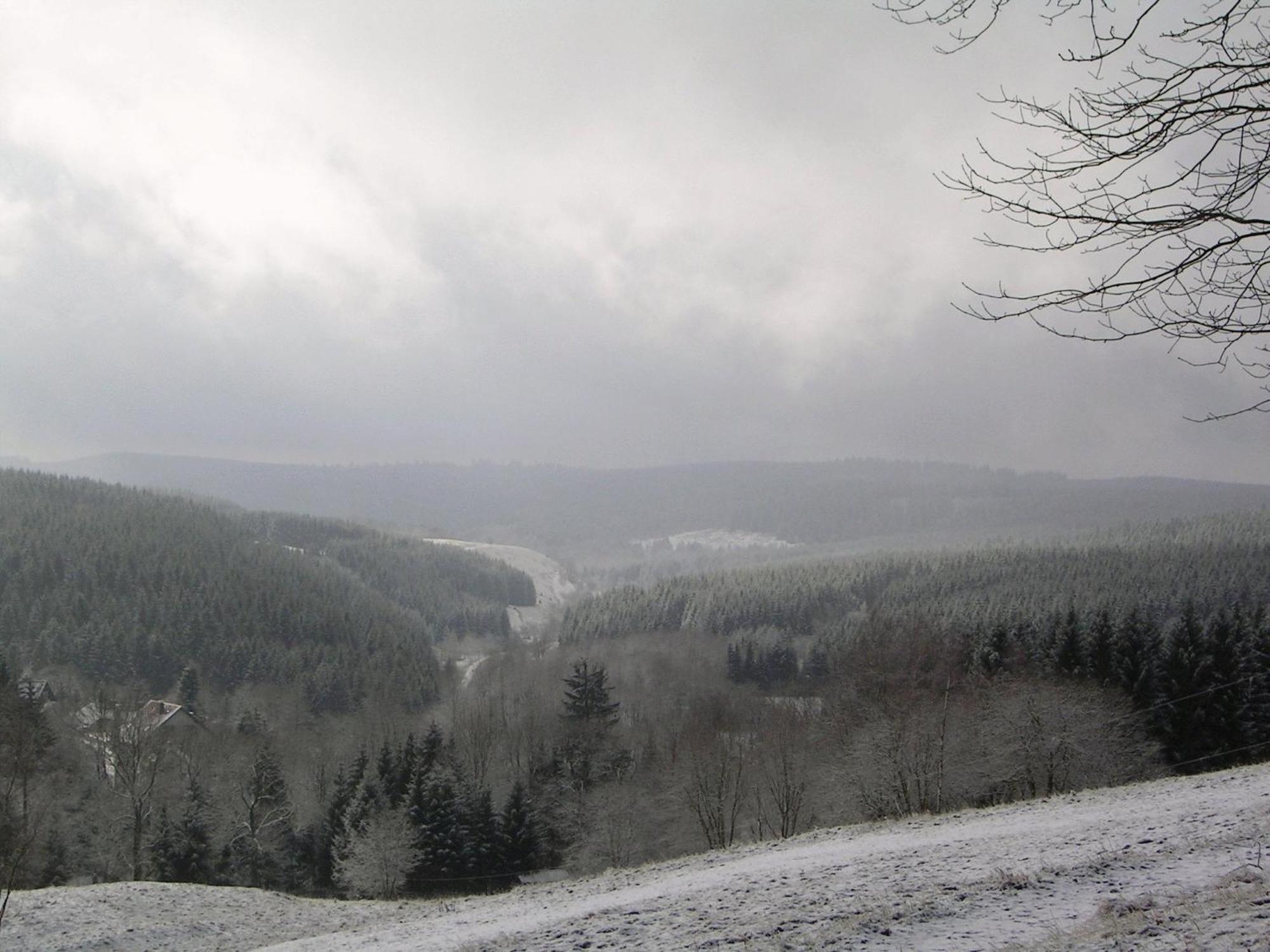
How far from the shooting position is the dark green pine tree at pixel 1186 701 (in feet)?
107

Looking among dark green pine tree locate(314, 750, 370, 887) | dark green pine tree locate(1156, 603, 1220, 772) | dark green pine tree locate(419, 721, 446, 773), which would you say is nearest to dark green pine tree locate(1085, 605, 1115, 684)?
dark green pine tree locate(1156, 603, 1220, 772)

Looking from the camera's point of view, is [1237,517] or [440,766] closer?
[440,766]

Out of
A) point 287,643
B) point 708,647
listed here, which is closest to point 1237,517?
point 708,647

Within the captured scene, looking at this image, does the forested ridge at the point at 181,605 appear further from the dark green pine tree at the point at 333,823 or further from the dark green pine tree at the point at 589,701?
the dark green pine tree at the point at 333,823

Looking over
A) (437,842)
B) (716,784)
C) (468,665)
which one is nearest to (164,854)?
(437,842)

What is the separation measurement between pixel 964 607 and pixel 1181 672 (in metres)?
42.9

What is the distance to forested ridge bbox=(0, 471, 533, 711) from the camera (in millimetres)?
84750

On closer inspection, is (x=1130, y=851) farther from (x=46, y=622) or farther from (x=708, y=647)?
(x=46, y=622)

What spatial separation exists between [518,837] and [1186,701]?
30.9 meters

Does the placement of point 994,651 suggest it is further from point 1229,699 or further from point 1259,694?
point 1259,694

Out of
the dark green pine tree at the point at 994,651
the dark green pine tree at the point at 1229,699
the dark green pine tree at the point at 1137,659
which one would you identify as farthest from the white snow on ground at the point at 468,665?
the dark green pine tree at the point at 1229,699

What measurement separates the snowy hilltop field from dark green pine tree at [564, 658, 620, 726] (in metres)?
33.8

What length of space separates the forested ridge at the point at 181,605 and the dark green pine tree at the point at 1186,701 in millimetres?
68010

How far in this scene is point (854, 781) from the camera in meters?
26.4
